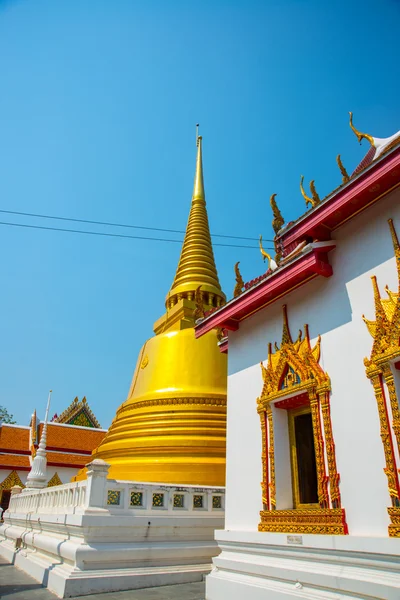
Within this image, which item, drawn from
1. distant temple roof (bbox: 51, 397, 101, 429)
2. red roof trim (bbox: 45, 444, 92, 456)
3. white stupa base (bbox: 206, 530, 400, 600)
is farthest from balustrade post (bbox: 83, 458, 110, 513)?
distant temple roof (bbox: 51, 397, 101, 429)

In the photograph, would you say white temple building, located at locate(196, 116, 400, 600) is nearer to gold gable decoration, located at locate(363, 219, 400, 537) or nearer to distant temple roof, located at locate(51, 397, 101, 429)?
gold gable decoration, located at locate(363, 219, 400, 537)

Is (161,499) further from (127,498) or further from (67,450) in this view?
(67,450)

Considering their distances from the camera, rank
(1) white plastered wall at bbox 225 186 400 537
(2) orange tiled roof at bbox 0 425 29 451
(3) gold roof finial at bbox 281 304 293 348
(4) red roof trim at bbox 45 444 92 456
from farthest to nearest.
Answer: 1. (4) red roof trim at bbox 45 444 92 456
2. (2) orange tiled roof at bbox 0 425 29 451
3. (3) gold roof finial at bbox 281 304 293 348
4. (1) white plastered wall at bbox 225 186 400 537

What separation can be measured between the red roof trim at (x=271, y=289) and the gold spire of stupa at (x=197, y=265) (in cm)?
700

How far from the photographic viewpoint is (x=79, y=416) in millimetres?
22266

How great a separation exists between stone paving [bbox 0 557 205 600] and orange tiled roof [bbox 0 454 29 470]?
39.5 ft

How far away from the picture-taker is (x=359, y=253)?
182 inches

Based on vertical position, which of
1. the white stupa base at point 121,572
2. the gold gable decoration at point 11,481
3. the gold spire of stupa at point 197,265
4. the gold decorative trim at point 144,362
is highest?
the gold spire of stupa at point 197,265

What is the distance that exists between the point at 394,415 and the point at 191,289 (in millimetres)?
10090

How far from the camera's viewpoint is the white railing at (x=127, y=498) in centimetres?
591

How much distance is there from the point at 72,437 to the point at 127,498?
46.0 ft

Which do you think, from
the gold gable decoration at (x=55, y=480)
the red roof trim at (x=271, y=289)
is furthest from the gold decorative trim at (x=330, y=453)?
the gold gable decoration at (x=55, y=480)

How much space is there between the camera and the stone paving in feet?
16.9

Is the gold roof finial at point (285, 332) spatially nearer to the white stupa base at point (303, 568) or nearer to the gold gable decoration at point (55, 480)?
the white stupa base at point (303, 568)
